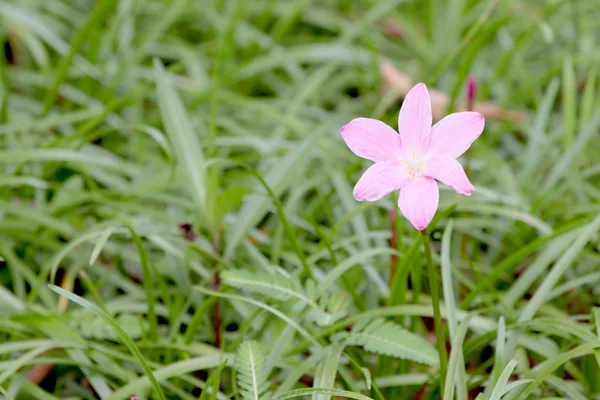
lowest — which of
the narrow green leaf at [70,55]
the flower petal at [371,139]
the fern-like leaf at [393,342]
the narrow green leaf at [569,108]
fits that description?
the fern-like leaf at [393,342]

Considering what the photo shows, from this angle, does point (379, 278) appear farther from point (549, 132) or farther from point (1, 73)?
point (1, 73)

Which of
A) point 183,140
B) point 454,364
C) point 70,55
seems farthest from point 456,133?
point 70,55

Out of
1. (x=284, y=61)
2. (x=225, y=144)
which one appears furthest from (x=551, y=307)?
(x=284, y=61)

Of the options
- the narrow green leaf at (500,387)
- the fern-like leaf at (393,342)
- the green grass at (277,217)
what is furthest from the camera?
the green grass at (277,217)

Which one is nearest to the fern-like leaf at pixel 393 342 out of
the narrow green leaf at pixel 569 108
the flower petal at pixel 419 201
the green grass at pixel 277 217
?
the green grass at pixel 277 217

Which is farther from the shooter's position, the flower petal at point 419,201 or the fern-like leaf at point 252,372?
the fern-like leaf at point 252,372

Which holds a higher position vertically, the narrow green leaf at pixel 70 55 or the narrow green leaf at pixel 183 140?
the narrow green leaf at pixel 70 55

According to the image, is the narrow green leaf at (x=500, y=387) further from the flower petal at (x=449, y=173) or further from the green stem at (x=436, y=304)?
the flower petal at (x=449, y=173)

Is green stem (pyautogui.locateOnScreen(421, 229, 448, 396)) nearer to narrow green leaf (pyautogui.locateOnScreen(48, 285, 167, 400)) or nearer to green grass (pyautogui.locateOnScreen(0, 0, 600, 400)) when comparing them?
green grass (pyautogui.locateOnScreen(0, 0, 600, 400))

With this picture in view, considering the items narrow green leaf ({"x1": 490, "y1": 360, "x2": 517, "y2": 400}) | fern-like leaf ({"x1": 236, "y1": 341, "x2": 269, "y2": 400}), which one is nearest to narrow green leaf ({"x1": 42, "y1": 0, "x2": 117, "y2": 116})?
fern-like leaf ({"x1": 236, "y1": 341, "x2": 269, "y2": 400})
